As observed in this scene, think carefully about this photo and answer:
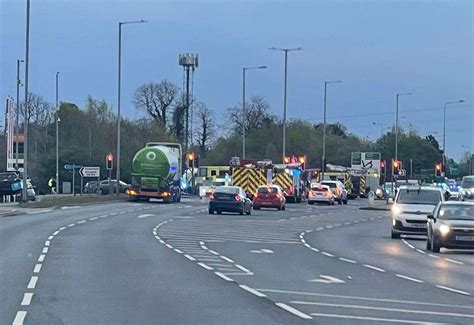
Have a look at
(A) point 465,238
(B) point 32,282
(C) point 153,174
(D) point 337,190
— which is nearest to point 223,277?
(B) point 32,282

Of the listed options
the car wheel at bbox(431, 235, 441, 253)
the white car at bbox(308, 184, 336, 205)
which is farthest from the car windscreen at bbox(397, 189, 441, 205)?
the white car at bbox(308, 184, 336, 205)

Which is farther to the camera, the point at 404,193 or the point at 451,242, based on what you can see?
the point at 404,193

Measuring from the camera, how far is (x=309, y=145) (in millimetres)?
135000

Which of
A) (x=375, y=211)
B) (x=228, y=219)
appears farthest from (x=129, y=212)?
(x=375, y=211)

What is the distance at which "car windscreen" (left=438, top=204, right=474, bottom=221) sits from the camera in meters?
28.8

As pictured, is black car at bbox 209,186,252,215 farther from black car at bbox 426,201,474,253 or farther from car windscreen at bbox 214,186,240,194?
black car at bbox 426,201,474,253

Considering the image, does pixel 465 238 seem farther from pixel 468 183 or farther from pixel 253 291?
pixel 468 183

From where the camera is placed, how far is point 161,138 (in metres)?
113

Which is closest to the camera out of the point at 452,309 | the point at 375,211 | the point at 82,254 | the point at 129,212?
the point at 452,309

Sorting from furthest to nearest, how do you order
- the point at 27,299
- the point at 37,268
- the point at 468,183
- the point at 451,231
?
1. the point at 468,183
2. the point at 451,231
3. the point at 37,268
4. the point at 27,299

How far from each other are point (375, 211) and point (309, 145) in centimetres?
7473

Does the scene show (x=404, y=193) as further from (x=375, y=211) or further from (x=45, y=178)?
(x=45, y=178)

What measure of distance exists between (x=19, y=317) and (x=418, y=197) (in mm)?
24376

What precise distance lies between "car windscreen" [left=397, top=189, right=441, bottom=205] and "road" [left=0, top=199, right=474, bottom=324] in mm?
1484
